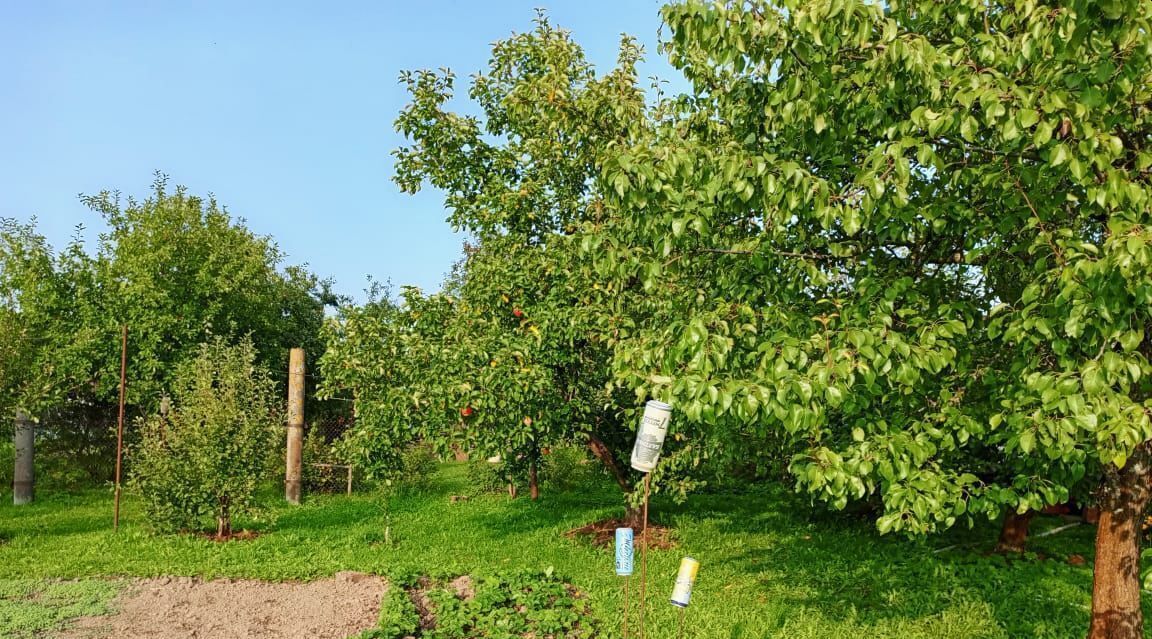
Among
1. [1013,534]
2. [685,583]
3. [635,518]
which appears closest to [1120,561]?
[685,583]

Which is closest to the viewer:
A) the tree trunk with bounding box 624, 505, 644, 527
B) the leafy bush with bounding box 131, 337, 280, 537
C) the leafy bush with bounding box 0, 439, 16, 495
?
the tree trunk with bounding box 624, 505, 644, 527

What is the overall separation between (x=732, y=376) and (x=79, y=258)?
17.1 meters

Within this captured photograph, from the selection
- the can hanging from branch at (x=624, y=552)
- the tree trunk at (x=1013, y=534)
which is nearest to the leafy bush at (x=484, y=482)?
the tree trunk at (x=1013, y=534)

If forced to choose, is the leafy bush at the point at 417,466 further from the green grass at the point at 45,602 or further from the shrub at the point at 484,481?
the green grass at the point at 45,602

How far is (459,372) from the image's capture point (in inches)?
362

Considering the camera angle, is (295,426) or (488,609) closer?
(488,609)

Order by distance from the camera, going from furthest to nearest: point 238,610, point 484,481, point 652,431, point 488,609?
point 484,481, point 238,610, point 488,609, point 652,431

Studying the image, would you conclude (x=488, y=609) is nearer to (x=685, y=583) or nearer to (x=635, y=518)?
(x=685, y=583)

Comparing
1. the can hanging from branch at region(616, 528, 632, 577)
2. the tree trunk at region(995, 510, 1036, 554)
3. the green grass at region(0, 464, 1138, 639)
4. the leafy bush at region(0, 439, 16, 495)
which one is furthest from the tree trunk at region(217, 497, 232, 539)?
the tree trunk at region(995, 510, 1036, 554)

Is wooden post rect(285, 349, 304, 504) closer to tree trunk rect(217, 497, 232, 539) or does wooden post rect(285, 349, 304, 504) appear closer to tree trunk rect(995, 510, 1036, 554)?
tree trunk rect(217, 497, 232, 539)

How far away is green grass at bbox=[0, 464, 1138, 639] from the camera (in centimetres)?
753

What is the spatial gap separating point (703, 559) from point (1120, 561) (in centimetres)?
487

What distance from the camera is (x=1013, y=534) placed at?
10.3 m

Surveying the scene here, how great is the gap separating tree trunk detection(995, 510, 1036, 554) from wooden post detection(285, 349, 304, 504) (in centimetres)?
1206
